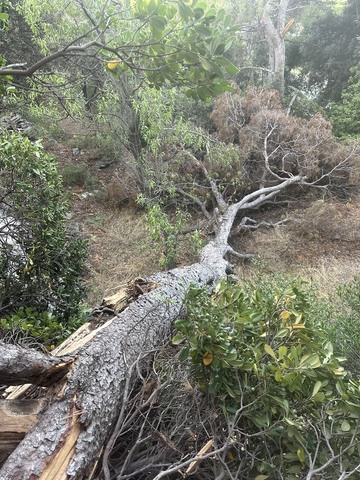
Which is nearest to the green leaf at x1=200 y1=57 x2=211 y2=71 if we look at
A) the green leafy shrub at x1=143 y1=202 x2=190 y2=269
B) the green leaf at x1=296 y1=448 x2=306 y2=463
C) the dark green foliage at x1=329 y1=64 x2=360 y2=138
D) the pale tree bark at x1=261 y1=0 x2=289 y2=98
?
the green leaf at x1=296 y1=448 x2=306 y2=463

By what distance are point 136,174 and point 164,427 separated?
652cm

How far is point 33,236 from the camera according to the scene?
3.57m

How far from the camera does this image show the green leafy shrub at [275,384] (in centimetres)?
155

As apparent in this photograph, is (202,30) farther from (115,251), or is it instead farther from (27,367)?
(115,251)

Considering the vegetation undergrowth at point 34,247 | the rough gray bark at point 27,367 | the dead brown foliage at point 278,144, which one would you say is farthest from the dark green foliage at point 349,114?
the rough gray bark at point 27,367

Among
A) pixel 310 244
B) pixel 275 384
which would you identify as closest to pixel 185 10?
pixel 275 384

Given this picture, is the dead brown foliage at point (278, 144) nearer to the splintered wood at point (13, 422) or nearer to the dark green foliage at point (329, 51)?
the dark green foliage at point (329, 51)

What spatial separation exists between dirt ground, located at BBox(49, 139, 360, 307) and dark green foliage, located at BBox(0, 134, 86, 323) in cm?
179

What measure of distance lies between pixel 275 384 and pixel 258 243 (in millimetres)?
5820

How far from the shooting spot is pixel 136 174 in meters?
8.00

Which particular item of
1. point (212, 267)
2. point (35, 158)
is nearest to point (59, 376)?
point (35, 158)

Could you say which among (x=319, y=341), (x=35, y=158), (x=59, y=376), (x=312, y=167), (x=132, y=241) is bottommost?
Answer: (x=312, y=167)

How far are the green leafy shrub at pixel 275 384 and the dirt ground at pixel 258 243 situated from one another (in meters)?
3.93

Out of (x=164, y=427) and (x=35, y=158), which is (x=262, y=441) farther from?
(x=35, y=158)
